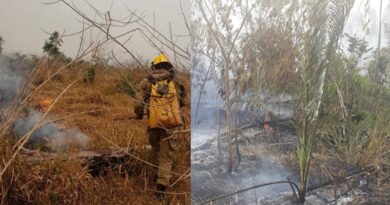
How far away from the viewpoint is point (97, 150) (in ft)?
8.61

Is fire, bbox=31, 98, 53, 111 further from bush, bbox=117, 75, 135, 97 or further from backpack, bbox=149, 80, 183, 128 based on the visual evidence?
backpack, bbox=149, 80, 183, 128

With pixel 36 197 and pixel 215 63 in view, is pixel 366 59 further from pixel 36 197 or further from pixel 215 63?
pixel 36 197

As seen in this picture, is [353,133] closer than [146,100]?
Yes

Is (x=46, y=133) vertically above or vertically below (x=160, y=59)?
below

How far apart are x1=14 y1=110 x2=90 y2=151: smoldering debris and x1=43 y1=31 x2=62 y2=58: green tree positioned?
0.34 m

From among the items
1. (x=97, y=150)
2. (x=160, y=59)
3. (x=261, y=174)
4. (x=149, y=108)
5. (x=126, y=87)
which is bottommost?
(x=261, y=174)

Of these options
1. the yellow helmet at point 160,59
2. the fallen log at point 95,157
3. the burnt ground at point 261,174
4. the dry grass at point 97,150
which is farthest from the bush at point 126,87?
the burnt ground at point 261,174

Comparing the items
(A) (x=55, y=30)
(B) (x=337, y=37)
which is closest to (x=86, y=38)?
(A) (x=55, y=30)

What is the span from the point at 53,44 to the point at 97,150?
0.64 metres

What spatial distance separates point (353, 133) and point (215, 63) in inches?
32.4

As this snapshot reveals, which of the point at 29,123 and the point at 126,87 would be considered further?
the point at 126,87

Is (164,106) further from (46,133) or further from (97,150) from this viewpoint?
(46,133)

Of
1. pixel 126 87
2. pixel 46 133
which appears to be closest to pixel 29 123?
pixel 46 133

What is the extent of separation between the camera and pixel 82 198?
257 cm
